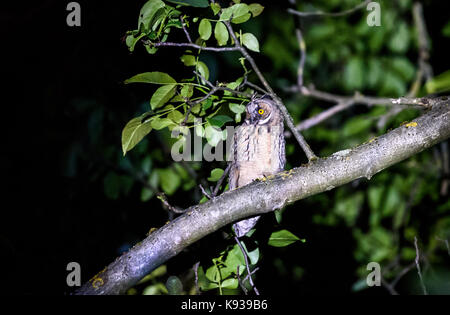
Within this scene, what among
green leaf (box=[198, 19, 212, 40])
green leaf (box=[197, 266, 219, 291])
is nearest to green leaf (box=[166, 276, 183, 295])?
green leaf (box=[197, 266, 219, 291])

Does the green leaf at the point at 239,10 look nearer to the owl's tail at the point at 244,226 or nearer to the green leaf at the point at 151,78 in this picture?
the green leaf at the point at 151,78

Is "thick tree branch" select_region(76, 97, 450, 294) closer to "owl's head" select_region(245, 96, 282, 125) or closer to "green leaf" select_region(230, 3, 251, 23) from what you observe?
"green leaf" select_region(230, 3, 251, 23)

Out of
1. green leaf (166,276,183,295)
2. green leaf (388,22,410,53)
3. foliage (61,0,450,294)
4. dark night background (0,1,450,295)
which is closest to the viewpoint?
foliage (61,0,450,294)

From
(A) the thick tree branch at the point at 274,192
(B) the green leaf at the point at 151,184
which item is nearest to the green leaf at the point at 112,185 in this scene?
(B) the green leaf at the point at 151,184

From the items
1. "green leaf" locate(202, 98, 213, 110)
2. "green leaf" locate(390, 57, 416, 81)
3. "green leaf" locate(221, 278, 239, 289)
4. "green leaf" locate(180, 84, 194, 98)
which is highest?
"green leaf" locate(390, 57, 416, 81)

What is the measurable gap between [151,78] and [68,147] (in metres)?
1.66

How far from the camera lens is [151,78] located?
4.36 ft

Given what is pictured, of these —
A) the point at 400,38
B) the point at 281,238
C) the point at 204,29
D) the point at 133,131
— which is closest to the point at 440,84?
the point at 400,38

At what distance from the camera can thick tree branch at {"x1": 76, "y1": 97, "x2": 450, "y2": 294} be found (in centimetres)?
136

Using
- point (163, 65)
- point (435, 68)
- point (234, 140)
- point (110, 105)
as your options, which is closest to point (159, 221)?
point (110, 105)

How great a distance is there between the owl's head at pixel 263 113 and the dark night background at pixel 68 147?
1.47 ft

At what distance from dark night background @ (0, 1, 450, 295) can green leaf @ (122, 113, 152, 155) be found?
0.88 meters
